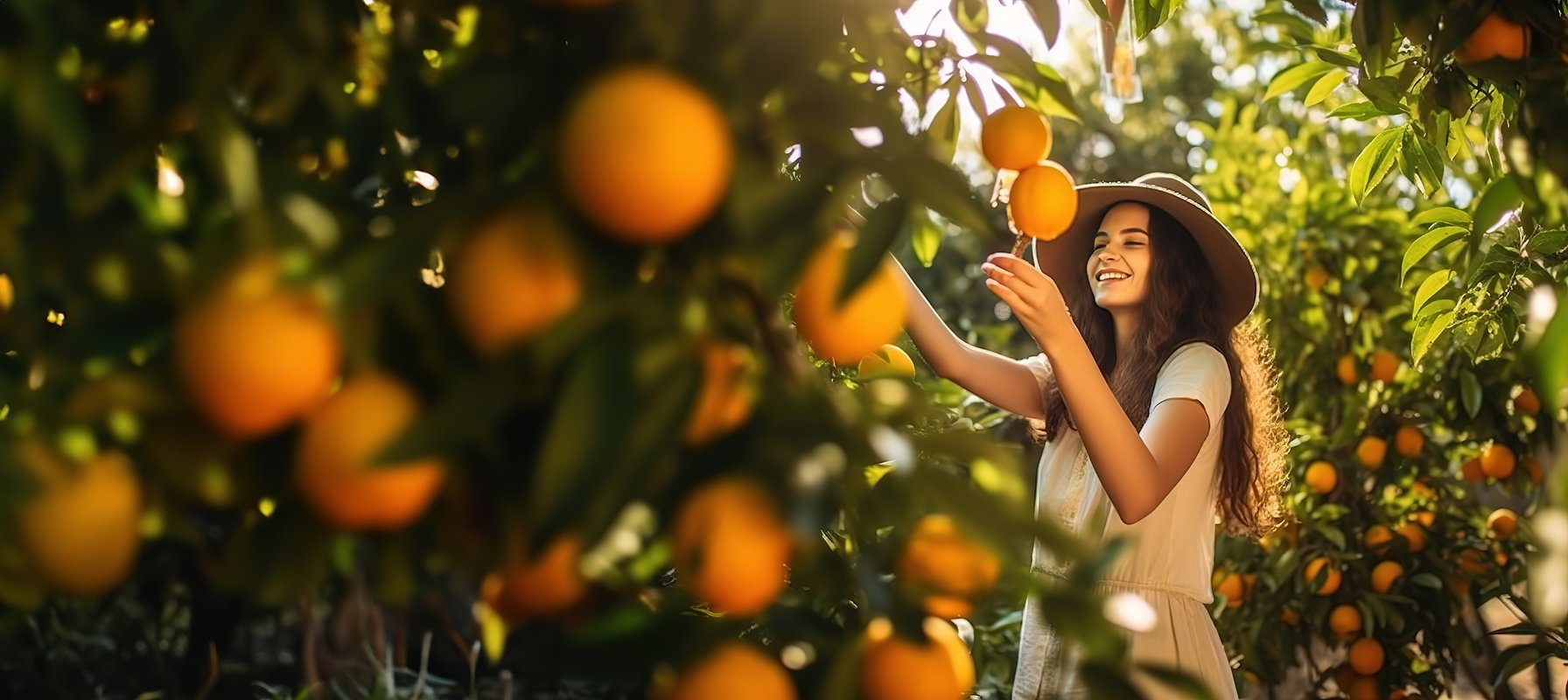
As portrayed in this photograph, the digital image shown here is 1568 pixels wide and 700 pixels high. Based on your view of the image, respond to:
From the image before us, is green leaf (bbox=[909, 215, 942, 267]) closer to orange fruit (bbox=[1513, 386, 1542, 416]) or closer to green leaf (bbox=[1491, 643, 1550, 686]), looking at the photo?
green leaf (bbox=[1491, 643, 1550, 686])

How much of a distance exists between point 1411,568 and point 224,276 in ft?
8.78

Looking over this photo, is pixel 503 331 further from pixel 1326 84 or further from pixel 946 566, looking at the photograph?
pixel 1326 84

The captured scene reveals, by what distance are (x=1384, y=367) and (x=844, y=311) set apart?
2472 millimetres

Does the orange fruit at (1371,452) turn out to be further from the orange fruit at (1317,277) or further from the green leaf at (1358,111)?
the green leaf at (1358,111)

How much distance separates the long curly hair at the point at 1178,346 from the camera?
1.69 metres

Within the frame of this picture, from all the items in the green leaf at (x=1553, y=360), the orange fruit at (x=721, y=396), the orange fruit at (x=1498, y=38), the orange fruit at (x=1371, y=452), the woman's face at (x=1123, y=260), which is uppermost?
the orange fruit at (x=1498, y=38)

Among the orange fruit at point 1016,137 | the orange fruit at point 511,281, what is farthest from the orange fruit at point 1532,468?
the orange fruit at point 511,281

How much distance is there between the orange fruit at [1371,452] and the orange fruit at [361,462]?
2.57 m

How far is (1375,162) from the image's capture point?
4.35ft

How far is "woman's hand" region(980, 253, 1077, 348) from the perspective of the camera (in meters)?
1.27

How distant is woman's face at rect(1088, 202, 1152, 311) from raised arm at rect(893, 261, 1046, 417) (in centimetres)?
17

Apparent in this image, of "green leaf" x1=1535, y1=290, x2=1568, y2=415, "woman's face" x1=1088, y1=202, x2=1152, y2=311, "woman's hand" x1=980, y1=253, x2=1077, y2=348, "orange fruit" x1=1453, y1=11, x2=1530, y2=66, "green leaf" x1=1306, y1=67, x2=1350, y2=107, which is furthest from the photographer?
"woman's face" x1=1088, y1=202, x2=1152, y2=311

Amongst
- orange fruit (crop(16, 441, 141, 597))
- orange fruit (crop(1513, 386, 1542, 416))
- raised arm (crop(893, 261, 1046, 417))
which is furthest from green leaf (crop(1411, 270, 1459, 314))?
orange fruit (crop(16, 441, 141, 597))

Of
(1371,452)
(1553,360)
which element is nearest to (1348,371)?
(1371,452)
